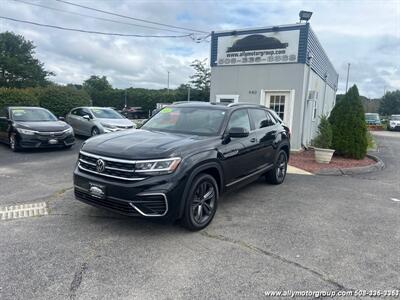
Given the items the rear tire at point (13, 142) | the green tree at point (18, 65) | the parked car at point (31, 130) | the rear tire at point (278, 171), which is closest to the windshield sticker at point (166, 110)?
the rear tire at point (278, 171)

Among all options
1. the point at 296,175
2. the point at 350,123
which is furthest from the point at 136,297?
the point at 350,123

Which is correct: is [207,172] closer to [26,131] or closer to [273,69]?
[26,131]

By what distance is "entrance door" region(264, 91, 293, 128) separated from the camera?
11125 mm

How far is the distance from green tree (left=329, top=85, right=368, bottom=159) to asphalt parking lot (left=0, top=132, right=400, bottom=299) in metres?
4.75

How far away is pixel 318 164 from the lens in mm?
8992

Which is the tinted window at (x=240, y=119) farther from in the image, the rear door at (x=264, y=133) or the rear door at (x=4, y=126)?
the rear door at (x=4, y=126)

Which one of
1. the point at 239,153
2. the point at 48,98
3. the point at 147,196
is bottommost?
the point at 147,196

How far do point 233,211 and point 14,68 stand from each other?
54.9m

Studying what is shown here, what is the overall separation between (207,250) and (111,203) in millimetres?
1271

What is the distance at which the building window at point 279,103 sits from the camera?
11.3 metres

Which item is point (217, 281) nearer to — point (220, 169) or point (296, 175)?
point (220, 169)

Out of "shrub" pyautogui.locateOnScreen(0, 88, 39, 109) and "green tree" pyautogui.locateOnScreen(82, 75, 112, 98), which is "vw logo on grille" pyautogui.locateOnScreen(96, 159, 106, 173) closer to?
"shrub" pyautogui.locateOnScreen(0, 88, 39, 109)

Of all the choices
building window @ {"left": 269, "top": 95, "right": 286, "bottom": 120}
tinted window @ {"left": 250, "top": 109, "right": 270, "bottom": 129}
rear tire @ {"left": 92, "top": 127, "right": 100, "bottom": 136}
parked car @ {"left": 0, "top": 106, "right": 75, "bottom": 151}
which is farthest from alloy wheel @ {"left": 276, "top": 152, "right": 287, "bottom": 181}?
rear tire @ {"left": 92, "top": 127, "right": 100, "bottom": 136}

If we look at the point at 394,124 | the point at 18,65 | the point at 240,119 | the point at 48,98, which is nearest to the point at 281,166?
the point at 240,119
